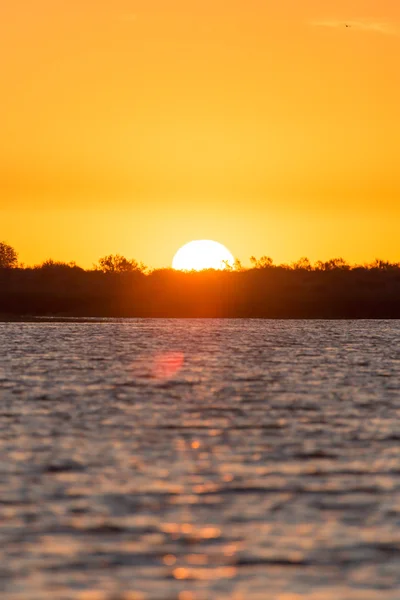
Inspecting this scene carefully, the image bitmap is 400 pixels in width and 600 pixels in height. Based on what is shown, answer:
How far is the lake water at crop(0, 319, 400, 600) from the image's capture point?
66.8 ft

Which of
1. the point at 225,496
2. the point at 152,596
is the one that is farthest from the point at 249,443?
the point at 152,596

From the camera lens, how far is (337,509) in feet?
84.0

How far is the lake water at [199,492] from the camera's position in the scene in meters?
20.4

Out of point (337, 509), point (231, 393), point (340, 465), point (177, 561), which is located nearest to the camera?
point (177, 561)

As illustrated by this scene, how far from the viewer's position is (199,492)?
27469 millimetres

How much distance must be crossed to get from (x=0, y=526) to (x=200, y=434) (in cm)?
1521

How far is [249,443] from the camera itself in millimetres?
35750

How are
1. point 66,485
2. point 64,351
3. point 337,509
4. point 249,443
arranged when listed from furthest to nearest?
point 64,351, point 249,443, point 66,485, point 337,509

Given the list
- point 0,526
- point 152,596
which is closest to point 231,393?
point 0,526

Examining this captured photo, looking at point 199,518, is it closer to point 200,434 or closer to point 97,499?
point 97,499

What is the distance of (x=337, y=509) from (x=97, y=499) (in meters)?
5.25

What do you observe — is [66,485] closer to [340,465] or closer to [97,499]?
[97,499]

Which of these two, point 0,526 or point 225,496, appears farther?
point 225,496

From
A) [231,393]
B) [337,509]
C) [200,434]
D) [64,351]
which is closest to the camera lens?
[337,509]
